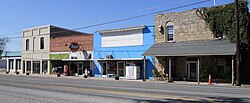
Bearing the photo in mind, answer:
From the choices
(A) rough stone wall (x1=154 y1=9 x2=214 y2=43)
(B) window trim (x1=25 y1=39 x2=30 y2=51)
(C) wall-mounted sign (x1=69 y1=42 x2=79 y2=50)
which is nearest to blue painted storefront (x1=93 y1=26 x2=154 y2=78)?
(A) rough stone wall (x1=154 y1=9 x2=214 y2=43)

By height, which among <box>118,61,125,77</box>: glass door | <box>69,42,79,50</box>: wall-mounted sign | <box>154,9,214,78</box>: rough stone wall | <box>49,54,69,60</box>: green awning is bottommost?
<box>118,61,125,77</box>: glass door

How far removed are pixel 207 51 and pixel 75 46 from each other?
18.8 metres

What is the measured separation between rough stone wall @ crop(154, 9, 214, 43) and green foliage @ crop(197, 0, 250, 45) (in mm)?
589

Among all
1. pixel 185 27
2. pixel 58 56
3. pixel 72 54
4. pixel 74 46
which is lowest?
pixel 58 56

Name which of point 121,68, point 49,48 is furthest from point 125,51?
point 49,48

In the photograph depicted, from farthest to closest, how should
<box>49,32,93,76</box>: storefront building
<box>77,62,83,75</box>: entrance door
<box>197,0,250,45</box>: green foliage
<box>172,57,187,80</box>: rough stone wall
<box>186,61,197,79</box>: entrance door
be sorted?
<box>77,62,83,75</box>: entrance door, <box>49,32,93,76</box>: storefront building, <box>172,57,187,80</box>: rough stone wall, <box>186,61,197,79</box>: entrance door, <box>197,0,250,45</box>: green foliage

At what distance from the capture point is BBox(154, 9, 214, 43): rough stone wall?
28344mm

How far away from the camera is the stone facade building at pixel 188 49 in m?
26.6

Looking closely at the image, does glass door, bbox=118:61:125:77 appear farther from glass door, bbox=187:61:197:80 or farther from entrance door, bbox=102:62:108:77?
glass door, bbox=187:61:197:80

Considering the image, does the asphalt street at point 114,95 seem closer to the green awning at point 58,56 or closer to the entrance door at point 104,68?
the entrance door at point 104,68

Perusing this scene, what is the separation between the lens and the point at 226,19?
26.8 metres

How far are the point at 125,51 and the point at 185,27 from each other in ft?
25.0

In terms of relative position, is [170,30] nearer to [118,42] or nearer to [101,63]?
[118,42]

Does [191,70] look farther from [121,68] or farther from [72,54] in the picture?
[72,54]
